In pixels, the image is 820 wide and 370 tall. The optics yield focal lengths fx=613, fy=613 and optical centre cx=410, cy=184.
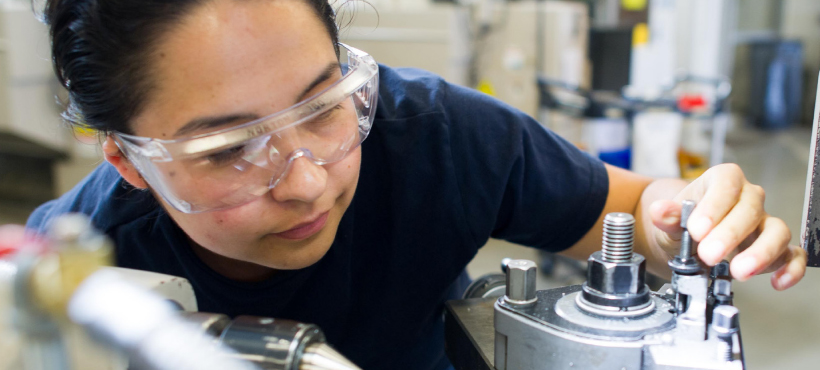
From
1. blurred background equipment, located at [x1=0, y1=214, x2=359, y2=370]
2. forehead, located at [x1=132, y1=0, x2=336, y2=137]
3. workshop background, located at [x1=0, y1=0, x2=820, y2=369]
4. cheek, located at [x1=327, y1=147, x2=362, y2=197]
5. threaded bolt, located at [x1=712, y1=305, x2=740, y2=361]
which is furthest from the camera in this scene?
workshop background, located at [x1=0, y1=0, x2=820, y2=369]

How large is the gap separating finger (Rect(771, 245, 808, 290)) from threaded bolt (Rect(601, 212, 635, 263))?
241 mm

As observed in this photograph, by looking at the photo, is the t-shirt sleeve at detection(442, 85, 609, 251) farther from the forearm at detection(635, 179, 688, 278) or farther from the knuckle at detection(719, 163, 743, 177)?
the knuckle at detection(719, 163, 743, 177)

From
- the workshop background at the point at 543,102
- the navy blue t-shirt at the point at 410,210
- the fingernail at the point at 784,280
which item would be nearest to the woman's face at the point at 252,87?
the navy blue t-shirt at the point at 410,210

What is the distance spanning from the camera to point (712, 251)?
1.99 feet

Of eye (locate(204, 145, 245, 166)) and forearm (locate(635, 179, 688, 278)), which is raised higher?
eye (locate(204, 145, 245, 166))

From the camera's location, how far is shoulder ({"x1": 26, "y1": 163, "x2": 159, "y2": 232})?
0.94 m

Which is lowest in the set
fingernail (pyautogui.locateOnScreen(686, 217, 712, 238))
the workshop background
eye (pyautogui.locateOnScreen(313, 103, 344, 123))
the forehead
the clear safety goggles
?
the workshop background

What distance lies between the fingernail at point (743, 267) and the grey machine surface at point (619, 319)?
0.01 metres

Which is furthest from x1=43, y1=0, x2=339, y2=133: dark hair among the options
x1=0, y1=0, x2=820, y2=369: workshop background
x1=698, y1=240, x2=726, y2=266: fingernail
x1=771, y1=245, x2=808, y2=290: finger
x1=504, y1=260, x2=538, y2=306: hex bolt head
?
x1=0, y1=0, x2=820, y2=369: workshop background

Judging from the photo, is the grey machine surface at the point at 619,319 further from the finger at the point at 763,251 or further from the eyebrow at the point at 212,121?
the eyebrow at the point at 212,121

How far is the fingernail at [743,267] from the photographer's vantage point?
630 mm

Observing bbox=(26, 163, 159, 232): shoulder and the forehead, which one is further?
bbox=(26, 163, 159, 232): shoulder

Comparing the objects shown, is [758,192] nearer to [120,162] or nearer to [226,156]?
[226,156]

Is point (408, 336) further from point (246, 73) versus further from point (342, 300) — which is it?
point (246, 73)
